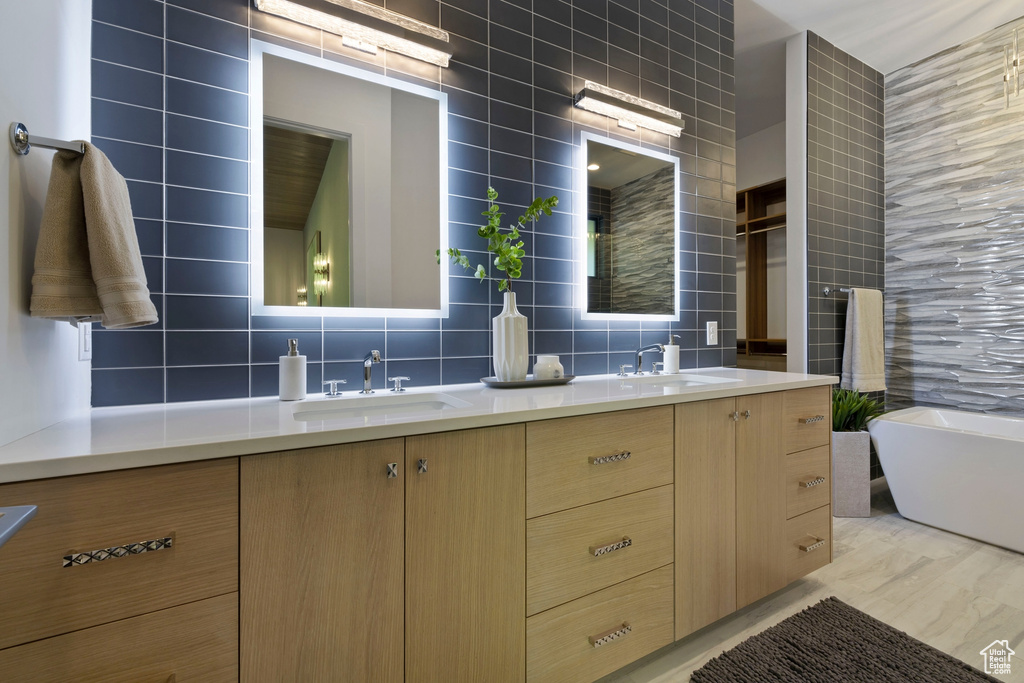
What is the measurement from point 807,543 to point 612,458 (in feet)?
3.63

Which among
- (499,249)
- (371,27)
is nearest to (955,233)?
(499,249)

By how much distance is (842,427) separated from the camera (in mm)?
2719

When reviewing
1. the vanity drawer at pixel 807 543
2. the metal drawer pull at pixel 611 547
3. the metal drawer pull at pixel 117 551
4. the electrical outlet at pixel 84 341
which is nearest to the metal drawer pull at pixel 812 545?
the vanity drawer at pixel 807 543

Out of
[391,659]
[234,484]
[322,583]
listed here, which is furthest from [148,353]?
[391,659]

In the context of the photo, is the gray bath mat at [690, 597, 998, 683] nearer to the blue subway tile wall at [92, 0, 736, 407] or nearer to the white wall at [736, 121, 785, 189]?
the blue subway tile wall at [92, 0, 736, 407]

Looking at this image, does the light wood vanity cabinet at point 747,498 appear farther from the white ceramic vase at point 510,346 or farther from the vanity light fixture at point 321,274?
the vanity light fixture at point 321,274

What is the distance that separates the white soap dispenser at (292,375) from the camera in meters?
1.26

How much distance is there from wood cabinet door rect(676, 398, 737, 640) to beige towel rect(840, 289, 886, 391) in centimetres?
205

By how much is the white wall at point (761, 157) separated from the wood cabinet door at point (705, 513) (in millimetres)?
3428

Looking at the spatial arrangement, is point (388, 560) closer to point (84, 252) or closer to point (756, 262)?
point (84, 252)

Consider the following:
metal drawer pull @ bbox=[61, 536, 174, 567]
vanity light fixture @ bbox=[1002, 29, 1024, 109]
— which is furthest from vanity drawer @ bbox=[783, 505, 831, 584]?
vanity light fixture @ bbox=[1002, 29, 1024, 109]

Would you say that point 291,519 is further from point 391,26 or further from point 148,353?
point 391,26

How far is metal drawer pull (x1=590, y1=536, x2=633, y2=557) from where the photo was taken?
1.22m

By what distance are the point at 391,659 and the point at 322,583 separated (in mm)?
235
